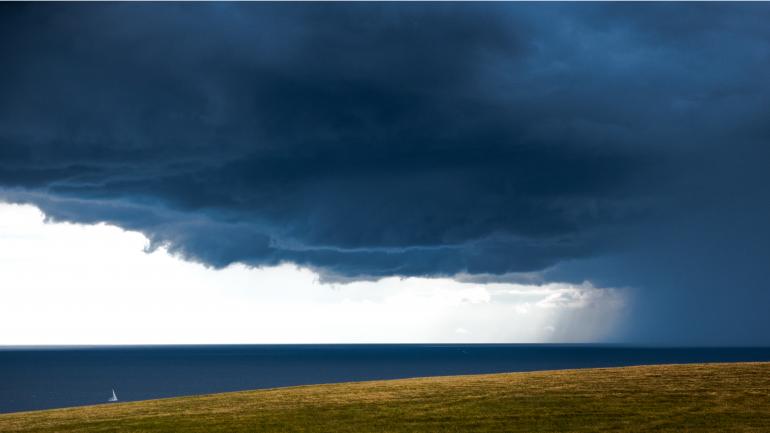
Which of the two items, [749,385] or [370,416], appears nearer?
[370,416]

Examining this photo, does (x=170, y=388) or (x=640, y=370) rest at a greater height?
(x=640, y=370)

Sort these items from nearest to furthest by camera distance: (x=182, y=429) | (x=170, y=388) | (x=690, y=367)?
(x=182, y=429)
(x=690, y=367)
(x=170, y=388)

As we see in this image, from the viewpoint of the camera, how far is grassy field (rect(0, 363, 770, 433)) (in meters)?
30.8

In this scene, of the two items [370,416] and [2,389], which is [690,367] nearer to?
[370,416]

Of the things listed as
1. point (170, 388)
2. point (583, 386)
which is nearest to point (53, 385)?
point (170, 388)

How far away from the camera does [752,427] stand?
28812 millimetres

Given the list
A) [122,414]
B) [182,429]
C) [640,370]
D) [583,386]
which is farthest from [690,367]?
[122,414]

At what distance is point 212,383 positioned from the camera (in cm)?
18762

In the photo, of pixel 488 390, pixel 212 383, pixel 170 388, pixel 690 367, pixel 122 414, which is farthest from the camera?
pixel 212 383

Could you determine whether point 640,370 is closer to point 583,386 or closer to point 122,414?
point 583,386

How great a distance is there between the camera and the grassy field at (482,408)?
30.8m

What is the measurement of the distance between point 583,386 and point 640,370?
900 cm

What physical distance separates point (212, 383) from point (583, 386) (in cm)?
16410

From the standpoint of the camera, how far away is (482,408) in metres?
34.5
